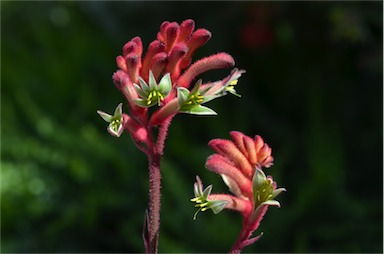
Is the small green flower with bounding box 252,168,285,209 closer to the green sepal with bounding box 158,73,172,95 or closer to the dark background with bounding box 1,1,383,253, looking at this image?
the green sepal with bounding box 158,73,172,95

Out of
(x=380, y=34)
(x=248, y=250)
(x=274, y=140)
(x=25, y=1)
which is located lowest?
(x=248, y=250)

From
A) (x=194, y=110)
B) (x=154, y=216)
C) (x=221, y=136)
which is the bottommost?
(x=154, y=216)

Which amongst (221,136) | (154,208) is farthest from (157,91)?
(221,136)

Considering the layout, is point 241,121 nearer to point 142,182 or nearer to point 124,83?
point 142,182

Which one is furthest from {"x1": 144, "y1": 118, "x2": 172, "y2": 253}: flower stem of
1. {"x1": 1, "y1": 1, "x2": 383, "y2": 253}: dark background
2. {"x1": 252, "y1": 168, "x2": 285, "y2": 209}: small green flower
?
{"x1": 1, "y1": 1, "x2": 383, "y2": 253}: dark background

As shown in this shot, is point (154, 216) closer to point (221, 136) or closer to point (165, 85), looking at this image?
point (165, 85)

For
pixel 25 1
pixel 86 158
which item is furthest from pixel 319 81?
pixel 25 1
